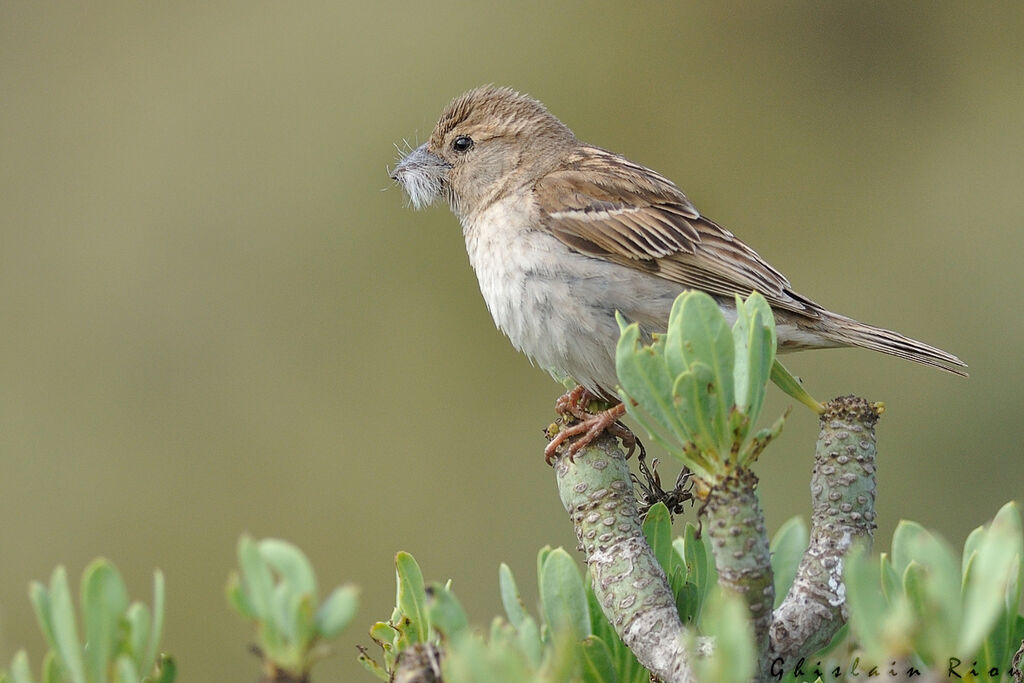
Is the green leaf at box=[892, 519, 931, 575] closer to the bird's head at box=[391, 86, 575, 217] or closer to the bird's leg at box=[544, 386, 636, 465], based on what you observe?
the bird's leg at box=[544, 386, 636, 465]

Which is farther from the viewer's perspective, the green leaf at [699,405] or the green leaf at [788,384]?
the green leaf at [788,384]

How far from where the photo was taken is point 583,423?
2.20m

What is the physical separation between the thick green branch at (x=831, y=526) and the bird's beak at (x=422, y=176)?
10.0ft

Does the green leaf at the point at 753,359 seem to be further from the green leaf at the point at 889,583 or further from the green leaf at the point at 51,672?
the green leaf at the point at 51,672

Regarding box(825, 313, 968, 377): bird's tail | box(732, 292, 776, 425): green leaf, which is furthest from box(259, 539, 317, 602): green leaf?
box(825, 313, 968, 377): bird's tail

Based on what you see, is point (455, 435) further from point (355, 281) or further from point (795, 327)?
point (795, 327)

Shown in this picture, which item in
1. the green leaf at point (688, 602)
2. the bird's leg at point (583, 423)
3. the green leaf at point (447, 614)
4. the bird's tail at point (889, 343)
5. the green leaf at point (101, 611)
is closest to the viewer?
the green leaf at point (101, 611)

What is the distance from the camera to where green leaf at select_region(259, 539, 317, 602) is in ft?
2.94

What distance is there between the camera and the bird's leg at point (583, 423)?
1.89m

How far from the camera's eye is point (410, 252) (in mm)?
5930

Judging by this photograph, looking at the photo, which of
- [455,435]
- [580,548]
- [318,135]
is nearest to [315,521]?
[455,435]

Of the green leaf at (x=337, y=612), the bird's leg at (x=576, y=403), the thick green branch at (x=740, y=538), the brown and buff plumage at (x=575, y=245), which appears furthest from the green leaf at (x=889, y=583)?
the brown and buff plumage at (x=575, y=245)

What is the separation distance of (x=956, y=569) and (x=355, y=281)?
16.9ft

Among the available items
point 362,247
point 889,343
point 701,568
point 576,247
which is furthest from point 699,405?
point 362,247
